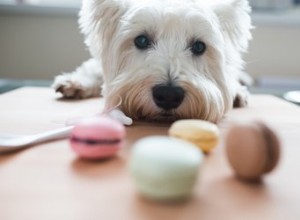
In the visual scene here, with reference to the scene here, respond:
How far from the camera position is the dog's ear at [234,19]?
3.88 ft

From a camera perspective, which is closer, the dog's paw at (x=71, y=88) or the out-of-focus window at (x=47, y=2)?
the dog's paw at (x=71, y=88)

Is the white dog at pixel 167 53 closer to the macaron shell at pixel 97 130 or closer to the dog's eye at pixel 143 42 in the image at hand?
the dog's eye at pixel 143 42

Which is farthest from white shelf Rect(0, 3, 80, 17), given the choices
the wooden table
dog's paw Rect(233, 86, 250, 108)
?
the wooden table

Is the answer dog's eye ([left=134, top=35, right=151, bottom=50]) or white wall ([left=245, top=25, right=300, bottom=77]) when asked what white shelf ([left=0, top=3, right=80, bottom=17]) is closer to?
white wall ([left=245, top=25, right=300, bottom=77])

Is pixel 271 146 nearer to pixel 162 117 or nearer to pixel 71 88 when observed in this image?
pixel 162 117

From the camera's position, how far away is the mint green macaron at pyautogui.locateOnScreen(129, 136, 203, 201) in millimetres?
472

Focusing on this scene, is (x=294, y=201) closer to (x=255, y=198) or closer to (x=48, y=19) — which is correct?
(x=255, y=198)

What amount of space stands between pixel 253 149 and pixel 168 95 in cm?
41

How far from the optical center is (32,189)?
553 millimetres

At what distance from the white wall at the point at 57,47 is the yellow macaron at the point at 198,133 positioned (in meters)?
1.73

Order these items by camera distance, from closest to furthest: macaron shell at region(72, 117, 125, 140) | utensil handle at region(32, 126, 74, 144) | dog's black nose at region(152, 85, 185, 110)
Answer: macaron shell at region(72, 117, 125, 140), utensil handle at region(32, 126, 74, 144), dog's black nose at region(152, 85, 185, 110)

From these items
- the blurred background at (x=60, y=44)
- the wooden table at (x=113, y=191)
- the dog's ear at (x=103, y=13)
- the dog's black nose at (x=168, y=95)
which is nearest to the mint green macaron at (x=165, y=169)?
the wooden table at (x=113, y=191)

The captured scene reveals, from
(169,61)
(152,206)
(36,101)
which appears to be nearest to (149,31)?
(169,61)

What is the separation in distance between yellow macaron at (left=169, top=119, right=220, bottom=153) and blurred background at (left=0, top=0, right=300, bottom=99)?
1680mm
